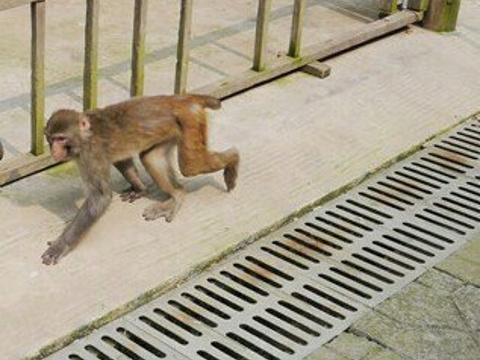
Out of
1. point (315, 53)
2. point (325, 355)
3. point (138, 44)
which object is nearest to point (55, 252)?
point (325, 355)

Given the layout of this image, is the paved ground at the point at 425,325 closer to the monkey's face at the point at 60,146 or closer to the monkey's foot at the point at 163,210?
the monkey's foot at the point at 163,210

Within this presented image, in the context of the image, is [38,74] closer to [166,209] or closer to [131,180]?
[131,180]

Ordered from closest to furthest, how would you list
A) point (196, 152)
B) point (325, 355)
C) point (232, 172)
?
point (325, 355), point (196, 152), point (232, 172)

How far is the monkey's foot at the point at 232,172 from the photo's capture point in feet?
17.7

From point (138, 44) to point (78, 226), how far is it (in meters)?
1.31

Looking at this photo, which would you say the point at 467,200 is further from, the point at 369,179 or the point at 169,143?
the point at 169,143

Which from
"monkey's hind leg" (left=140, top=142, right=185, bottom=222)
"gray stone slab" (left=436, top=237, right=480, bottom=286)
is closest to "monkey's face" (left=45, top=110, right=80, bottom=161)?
"monkey's hind leg" (left=140, top=142, right=185, bottom=222)

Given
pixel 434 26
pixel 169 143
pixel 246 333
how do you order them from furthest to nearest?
pixel 434 26 < pixel 169 143 < pixel 246 333

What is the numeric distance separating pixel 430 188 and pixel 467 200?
0.68 ft

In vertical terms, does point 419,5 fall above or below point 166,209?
above

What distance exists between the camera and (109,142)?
498 centimetres

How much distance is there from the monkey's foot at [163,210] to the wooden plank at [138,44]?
86cm

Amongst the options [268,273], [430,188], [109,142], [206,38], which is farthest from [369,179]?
[206,38]

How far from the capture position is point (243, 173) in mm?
5711
